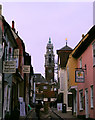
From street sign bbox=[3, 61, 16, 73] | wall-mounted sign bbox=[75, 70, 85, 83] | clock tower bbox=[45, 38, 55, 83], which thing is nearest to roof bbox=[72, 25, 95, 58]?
wall-mounted sign bbox=[75, 70, 85, 83]

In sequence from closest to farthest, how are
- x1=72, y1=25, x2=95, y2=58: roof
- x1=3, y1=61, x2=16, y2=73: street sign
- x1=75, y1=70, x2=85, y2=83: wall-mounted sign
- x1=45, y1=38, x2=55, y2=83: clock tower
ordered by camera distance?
x1=3, y1=61, x2=16, y2=73: street sign
x1=72, y1=25, x2=95, y2=58: roof
x1=75, y1=70, x2=85, y2=83: wall-mounted sign
x1=45, y1=38, x2=55, y2=83: clock tower

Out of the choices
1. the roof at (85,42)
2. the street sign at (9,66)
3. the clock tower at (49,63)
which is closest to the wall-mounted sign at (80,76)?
the roof at (85,42)

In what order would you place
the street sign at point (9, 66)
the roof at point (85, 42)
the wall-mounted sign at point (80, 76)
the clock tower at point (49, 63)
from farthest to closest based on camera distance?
the clock tower at point (49, 63), the wall-mounted sign at point (80, 76), the roof at point (85, 42), the street sign at point (9, 66)

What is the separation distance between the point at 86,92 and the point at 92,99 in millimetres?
2234

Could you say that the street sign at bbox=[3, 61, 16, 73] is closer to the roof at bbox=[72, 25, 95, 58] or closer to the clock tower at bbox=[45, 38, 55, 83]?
the roof at bbox=[72, 25, 95, 58]

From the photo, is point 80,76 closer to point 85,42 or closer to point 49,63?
point 85,42

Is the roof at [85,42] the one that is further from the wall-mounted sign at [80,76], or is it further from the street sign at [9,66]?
the street sign at [9,66]

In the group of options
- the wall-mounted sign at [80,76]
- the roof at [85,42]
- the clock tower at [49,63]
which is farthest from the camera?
the clock tower at [49,63]

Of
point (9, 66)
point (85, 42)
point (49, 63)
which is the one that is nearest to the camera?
point (9, 66)

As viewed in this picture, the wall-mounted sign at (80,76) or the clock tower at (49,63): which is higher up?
the clock tower at (49,63)

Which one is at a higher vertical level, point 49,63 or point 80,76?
point 49,63

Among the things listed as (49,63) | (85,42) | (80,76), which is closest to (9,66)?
(80,76)

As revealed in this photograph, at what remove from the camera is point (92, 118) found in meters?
19.3

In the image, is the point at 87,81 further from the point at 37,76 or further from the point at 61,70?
the point at 37,76
